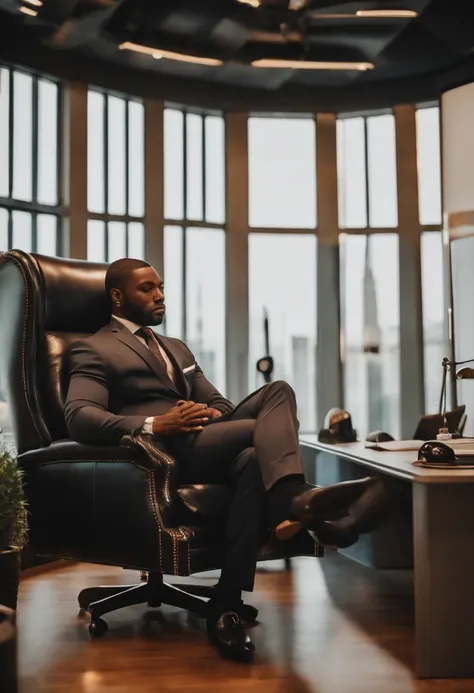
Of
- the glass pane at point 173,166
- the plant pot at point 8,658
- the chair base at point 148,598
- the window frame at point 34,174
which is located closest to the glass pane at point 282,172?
the glass pane at point 173,166

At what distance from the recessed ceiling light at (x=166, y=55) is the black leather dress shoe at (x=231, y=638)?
178 inches

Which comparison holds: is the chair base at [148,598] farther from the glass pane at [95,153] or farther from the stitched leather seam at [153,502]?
the glass pane at [95,153]

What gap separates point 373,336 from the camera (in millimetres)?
6770

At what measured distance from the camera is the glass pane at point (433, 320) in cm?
677

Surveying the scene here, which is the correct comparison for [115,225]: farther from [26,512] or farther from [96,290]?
[26,512]

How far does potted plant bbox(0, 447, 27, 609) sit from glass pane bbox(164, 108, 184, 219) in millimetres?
4379

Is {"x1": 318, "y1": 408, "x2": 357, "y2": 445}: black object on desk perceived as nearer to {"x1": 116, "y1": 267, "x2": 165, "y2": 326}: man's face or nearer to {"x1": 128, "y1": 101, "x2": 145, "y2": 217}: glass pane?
{"x1": 116, "y1": 267, "x2": 165, "y2": 326}: man's face

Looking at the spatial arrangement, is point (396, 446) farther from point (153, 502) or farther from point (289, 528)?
point (153, 502)

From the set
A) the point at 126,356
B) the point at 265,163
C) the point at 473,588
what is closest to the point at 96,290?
the point at 126,356

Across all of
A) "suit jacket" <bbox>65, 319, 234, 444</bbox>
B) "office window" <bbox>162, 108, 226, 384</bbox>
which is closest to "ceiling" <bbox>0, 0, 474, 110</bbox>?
"office window" <bbox>162, 108, 226, 384</bbox>

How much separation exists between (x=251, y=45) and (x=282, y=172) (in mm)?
1114

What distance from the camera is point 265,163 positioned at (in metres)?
6.90

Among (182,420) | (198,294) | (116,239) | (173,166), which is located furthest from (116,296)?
(173,166)

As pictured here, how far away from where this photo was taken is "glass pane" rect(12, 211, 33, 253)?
18.8ft
